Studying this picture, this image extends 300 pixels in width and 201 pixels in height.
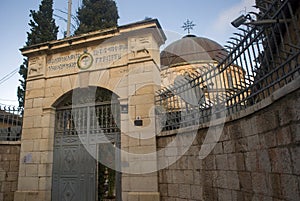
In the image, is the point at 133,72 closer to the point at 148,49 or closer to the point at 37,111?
the point at 148,49

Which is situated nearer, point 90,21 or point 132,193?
point 132,193

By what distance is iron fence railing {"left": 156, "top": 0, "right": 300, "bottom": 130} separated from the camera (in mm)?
2516

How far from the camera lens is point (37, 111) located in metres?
6.42

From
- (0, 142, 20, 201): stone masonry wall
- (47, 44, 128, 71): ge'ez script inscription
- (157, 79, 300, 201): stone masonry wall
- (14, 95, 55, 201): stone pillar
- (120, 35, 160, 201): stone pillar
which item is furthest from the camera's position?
(0, 142, 20, 201): stone masonry wall

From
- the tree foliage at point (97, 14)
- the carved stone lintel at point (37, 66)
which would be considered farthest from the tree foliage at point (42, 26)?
the carved stone lintel at point (37, 66)

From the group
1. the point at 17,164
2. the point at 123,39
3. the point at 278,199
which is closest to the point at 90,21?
the point at 123,39

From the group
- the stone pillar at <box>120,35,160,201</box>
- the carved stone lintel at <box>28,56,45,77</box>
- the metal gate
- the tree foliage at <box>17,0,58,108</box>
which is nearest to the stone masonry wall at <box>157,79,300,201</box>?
the stone pillar at <box>120,35,160,201</box>

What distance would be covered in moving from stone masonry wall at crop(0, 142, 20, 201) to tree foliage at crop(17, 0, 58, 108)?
A: 15.5ft

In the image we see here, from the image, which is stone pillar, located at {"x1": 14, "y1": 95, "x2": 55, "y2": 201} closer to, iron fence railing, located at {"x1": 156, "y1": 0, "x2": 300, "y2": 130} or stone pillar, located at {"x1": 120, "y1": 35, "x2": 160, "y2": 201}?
stone pillar, located at {"x1": 120, "y1": 35, "x2": 160, "y2": 201}

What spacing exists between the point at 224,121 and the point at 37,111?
4989 mm

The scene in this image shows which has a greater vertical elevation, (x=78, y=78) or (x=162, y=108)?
(x=78, y=78)

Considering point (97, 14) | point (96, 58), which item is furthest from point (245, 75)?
point (97, 14)

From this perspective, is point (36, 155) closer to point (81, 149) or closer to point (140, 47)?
point (81, 149)

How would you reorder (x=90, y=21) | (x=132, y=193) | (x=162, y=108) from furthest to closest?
(x=90, y=21) < (x=162, y=108) < (x=132, y=193)
